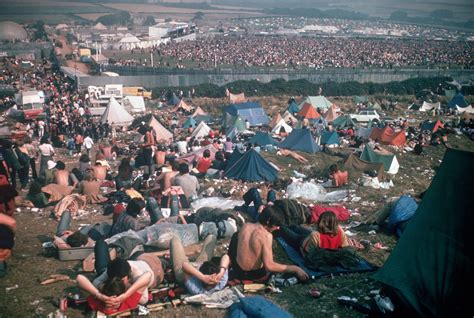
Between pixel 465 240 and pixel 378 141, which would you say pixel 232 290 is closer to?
pixel 465 240

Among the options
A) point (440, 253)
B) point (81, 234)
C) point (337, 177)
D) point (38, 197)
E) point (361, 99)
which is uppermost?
point (440, 253)

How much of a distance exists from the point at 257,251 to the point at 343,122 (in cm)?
2072

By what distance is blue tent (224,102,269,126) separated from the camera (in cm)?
2512

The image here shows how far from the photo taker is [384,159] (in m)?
16.1

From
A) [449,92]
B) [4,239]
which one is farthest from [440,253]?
[449,92]

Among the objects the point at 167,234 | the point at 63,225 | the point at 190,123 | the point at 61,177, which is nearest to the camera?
the point at 167,234

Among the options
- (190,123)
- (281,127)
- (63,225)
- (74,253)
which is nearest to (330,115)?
(281,127)

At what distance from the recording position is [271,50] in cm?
6806

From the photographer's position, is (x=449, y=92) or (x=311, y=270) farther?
(x=449, y=92)

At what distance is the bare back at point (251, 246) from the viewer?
5734 millimetres

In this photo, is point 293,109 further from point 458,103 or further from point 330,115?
point 458,103

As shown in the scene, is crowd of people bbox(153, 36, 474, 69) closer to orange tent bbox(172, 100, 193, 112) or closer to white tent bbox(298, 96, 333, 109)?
white tent bbox(298, 96, 333, 109)

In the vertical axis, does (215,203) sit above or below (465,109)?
above

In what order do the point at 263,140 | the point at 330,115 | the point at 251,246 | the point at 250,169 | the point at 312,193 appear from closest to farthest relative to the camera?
the point at 251,246, the point at 312,193, the point at 250,169, the point at 263,140, the point at 330,115
